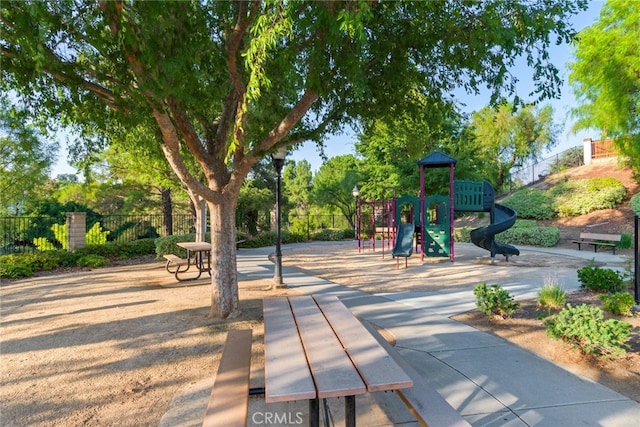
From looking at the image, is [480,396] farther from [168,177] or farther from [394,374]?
[168,177]

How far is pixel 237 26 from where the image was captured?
462 cm

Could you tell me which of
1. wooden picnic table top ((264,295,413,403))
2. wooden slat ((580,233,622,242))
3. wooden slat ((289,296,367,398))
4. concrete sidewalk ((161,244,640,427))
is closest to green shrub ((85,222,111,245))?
concrete sidewalk ((161,244,640,427))

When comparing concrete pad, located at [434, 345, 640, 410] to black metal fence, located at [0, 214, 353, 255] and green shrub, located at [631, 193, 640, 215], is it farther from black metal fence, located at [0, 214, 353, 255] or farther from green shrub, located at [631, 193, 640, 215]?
green shrub, located at [631, 193, 640, 215]

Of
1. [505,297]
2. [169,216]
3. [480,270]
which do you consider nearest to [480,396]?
[505,297]

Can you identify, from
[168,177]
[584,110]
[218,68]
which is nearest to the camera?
[218,68]

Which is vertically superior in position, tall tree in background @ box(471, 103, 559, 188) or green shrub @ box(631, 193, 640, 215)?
tall tree in background @ box(471, 103, 559, 188)

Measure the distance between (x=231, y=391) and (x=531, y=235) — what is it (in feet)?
63.6

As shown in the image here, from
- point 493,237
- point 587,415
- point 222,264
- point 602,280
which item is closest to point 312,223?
point 493,237

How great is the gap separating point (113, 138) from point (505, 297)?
741 cm

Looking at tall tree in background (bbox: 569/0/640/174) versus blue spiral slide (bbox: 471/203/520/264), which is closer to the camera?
blue spiral slide (bbox: 471/203/520/264)

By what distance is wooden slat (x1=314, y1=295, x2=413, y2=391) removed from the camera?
1881 millimetres

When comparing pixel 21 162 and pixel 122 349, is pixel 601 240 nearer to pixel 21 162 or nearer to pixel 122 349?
pixel 122 349

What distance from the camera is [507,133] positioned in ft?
104

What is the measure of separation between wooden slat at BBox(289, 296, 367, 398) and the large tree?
2219 millimetres
